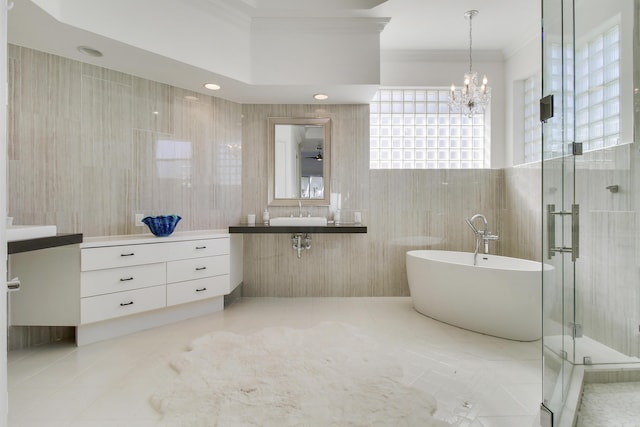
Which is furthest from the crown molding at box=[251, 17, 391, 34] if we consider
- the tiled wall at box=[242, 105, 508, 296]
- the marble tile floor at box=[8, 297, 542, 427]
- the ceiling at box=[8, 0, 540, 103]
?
the marble tile floor at box=[8, 297, 542, 427]

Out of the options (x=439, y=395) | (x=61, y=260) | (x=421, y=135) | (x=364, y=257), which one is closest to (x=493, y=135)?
(x=421, y=135)

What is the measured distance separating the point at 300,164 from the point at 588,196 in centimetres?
276

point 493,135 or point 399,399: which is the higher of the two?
point 493,135

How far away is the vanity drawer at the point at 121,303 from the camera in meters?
2.42

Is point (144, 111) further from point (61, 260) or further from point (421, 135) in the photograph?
point (421, 135)

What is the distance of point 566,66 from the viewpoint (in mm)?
1447

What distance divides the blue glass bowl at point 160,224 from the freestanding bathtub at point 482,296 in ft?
7.52

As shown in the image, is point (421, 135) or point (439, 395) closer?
point (439, 395)

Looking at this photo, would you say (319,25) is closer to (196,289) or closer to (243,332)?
(196,289)

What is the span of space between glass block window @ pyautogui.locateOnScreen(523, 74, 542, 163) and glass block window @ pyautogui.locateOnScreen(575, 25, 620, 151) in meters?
2.12

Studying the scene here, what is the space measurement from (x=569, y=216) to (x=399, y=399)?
1.21m

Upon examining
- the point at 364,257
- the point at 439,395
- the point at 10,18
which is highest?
the point at 10,18

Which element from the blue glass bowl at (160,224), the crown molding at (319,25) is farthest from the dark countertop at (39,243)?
the crown molding at (319,25)

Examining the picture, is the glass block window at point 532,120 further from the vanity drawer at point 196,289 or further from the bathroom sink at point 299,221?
the vanity drawer at point 196,289
